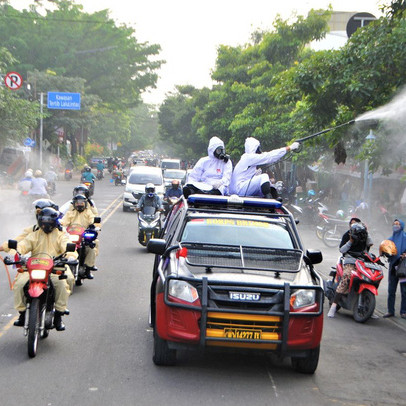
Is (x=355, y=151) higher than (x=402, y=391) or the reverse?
higher

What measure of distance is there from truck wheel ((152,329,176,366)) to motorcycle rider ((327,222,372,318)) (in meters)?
4.26

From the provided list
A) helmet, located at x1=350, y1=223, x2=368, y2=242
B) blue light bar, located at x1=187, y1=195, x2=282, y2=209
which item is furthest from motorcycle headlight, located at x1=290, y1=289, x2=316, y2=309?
helmet, located at x1=350, y1=223, x2=368, y2=242

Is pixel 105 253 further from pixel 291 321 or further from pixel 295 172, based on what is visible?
pixel 295 172

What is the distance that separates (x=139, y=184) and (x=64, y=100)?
2205cm

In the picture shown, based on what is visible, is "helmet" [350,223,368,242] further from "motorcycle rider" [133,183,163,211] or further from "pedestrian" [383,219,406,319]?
"motorcycle rider" [133,183,163,211]

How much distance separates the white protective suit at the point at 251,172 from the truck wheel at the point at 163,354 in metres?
3.66

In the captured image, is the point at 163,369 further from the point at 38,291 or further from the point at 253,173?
the point at 253,173

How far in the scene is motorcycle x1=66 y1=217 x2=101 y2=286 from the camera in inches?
435

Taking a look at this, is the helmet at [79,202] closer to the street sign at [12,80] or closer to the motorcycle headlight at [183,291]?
the motorcycle headlight at [183,291]

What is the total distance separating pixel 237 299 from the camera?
6.76 meters

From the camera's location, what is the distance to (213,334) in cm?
673

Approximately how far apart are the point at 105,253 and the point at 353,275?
783 centimetres

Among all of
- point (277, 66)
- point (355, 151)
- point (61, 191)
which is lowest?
point (61, 191)

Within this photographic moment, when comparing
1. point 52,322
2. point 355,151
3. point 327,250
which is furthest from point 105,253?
point 355,151
